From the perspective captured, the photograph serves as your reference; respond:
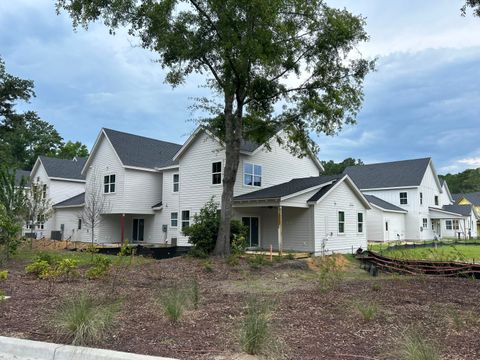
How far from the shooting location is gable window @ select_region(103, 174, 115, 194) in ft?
99.1

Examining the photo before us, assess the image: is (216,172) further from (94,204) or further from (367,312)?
(367,312)

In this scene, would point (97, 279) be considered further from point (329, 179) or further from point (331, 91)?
point (329, 179)

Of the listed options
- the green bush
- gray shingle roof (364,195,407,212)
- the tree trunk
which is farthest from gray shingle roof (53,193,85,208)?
gray shingle roof (364,195,407,212)

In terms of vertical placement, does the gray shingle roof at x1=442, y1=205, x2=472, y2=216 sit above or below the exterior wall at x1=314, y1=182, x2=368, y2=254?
above

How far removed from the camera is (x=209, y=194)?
84.4 feet

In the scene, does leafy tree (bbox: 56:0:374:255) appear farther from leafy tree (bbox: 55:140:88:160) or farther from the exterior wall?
leafy tree (bbox: 55:140:88:160)

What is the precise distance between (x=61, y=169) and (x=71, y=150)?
30.8m

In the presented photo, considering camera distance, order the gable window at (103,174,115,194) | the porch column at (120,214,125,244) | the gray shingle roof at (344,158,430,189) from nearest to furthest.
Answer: the porch column at (120,214,125,244) → the gable window at (103,174,115,194) → the gray shingle roof at (344,158,430,189)

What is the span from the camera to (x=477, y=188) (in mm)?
88750

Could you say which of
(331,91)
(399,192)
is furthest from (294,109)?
(399,192)

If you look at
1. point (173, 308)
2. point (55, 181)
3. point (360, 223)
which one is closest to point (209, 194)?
point (360, 223)

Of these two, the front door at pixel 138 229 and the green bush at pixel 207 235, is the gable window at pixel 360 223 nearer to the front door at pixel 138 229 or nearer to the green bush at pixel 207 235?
the green bush at pixel 207 235

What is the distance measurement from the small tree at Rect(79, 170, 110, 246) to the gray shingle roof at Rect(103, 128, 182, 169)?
10.1ft

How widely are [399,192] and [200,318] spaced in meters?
38.5
